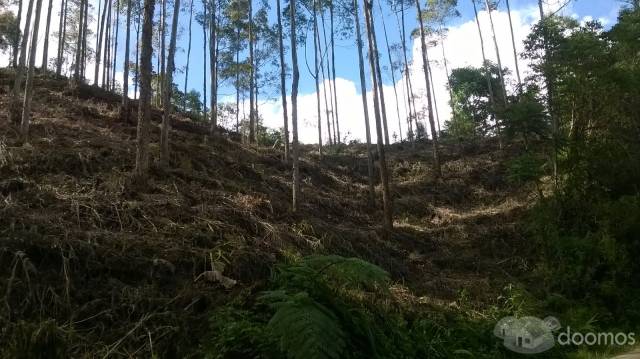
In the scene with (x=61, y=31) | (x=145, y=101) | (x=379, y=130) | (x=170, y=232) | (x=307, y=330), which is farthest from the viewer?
(x=61, y=31)

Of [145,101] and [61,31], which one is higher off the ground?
[61,31]

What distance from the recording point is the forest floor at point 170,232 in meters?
4.30

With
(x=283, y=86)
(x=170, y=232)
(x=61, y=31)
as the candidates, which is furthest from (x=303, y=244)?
(x=61, y=31)

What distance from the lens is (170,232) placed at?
6027 millimetres

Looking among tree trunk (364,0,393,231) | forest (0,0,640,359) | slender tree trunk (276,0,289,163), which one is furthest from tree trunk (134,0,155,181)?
tree trunk (364,0,393,231)

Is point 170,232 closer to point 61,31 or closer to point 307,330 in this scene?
point 307,330

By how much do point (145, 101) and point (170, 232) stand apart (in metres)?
3.12

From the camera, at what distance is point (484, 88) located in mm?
31078

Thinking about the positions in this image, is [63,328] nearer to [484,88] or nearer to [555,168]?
[555,168]

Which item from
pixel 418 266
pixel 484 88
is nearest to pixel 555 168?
pixel 418 266

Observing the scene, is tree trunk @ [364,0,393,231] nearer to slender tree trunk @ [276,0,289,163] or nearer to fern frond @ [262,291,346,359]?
slender tree trunk @ [276,0,289,163]

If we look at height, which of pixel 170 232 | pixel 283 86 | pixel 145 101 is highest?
pixel 283 86

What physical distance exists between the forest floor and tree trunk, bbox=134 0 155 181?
1.46ft

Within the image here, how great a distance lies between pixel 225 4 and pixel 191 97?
435 inches
